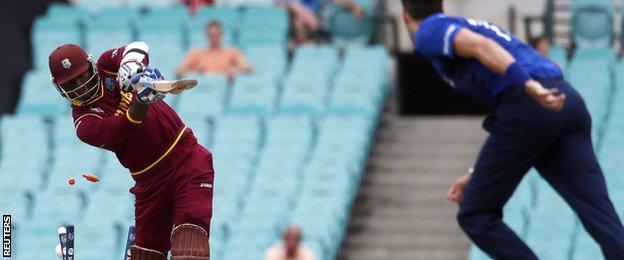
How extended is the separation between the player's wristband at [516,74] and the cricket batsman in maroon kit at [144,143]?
1.94 meters

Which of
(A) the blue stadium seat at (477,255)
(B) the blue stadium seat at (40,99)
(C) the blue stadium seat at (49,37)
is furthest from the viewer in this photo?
(C) the blue stadium seat at (49,37)

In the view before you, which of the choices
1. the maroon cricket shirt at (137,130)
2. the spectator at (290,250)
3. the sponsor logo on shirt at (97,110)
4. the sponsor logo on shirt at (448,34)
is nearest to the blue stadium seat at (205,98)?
the spectator at (290,250)

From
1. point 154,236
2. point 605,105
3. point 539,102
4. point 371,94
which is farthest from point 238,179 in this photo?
point 539,102

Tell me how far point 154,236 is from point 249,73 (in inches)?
310

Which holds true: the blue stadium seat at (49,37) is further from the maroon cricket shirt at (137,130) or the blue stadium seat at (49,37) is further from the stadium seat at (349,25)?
the maroon cricket shirt at (137,130)

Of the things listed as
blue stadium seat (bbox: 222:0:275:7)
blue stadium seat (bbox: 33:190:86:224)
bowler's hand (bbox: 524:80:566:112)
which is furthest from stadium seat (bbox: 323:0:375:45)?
bowler's hand (bbox: 524:80:566:112)

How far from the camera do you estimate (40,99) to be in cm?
1811

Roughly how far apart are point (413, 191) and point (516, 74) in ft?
30.2

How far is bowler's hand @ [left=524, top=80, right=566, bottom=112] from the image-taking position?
26.4 ft

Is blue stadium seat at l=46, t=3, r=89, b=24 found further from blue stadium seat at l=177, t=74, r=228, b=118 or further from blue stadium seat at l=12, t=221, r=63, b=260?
blue stadium seat at l=12, t=221, r=63, b=260

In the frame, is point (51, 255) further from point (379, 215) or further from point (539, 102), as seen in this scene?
point (539, 102)

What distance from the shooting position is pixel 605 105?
17.0 m

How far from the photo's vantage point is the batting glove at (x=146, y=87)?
894 cm

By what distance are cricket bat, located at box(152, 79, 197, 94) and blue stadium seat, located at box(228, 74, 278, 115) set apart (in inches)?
338
